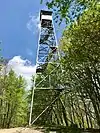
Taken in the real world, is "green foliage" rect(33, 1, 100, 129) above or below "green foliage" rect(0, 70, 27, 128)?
below

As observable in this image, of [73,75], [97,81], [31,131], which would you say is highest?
[73,75]

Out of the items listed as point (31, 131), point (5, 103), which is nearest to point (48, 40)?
point (31, 131)

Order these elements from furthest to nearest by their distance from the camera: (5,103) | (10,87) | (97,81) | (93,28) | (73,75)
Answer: (5,103), (10,87), (73,75), (97,81), (93,28)

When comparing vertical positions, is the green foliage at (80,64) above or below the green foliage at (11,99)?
below

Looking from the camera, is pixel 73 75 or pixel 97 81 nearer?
pixel 97 81

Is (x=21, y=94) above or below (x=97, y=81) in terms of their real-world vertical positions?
above

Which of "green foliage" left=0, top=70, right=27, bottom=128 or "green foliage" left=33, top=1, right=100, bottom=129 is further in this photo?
"green foliage" left=0, top=70, right=27, bottom=128

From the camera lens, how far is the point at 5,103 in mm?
50062

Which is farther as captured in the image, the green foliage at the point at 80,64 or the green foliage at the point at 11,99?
the green foliage at the point at 11,99

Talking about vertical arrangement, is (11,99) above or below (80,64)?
above

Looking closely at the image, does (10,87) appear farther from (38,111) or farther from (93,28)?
(93,28)

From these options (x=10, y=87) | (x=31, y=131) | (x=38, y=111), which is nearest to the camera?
(x=31, y=131)

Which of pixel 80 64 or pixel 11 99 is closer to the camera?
pixel 80 64

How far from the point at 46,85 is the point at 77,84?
9.90 metres
